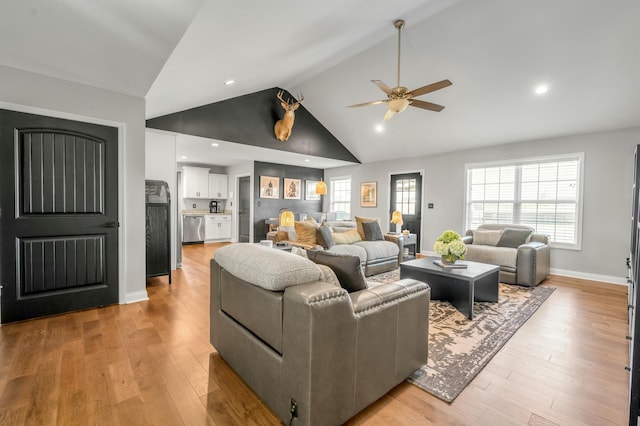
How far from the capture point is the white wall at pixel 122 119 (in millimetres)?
2646

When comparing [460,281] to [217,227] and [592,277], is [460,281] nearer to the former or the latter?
[592,277]

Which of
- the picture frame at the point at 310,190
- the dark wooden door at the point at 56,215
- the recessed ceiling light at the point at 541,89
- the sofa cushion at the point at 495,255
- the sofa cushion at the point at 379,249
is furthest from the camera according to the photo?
the picture frame at the point at 310,190

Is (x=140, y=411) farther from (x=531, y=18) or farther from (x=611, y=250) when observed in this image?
(x=611, y=250)

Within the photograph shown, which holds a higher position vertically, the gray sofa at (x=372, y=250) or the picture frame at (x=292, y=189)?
the picture frame at (x=292, y=189)

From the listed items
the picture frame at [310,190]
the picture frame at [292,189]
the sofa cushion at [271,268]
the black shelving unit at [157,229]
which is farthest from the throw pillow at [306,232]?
the picture frame at [310,190]

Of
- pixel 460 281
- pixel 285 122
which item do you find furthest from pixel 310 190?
pixel 460 281

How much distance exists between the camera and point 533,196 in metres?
5.24

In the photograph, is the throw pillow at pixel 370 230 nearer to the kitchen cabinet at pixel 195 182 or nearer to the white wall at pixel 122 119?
the white wall at pixel 122 119

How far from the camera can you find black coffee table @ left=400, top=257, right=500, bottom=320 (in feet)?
9.71

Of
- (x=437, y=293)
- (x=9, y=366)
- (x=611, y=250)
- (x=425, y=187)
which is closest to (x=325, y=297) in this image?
(x=9, y=366)

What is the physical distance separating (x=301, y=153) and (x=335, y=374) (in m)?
5.63

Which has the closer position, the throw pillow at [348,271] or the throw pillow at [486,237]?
the throw pillow at [348,271]

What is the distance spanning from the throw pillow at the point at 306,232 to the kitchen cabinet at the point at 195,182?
15.8 feet

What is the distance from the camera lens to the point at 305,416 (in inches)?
49.4
